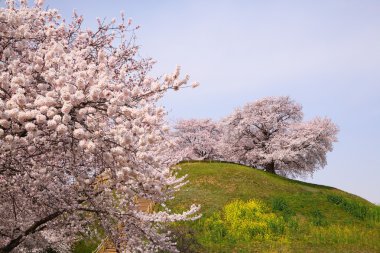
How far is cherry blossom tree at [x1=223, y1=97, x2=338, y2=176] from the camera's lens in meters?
47.3

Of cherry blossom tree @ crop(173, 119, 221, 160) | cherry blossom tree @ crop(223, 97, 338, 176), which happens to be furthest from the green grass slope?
cherry blossom tree @ crop(173, 119, 221, 160)

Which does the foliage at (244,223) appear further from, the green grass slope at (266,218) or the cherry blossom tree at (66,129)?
the cherry blossom tree at (66,129)

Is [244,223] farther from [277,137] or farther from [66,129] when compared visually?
[277,137]

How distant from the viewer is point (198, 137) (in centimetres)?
6712

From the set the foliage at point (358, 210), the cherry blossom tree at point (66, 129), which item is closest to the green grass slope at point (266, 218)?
the foliage at point (358, 210)

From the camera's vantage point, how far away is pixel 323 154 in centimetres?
4866

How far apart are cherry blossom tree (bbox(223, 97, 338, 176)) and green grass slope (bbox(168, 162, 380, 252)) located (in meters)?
13.0

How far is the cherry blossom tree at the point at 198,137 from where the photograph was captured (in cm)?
6525

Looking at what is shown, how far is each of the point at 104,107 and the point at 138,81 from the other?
7.82m

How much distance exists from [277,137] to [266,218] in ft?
88.4

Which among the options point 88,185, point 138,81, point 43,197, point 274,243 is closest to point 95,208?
point 88,185

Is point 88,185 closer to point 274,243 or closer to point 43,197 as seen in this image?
point 43,197

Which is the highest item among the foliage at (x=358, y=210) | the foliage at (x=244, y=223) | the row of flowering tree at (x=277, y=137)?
the row of flowering tree at (x=277, y=137)

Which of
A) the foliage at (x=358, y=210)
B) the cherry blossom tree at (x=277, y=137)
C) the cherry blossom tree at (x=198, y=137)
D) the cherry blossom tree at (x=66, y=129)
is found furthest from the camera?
the cherry blossom tree at (x=198, y=137)
